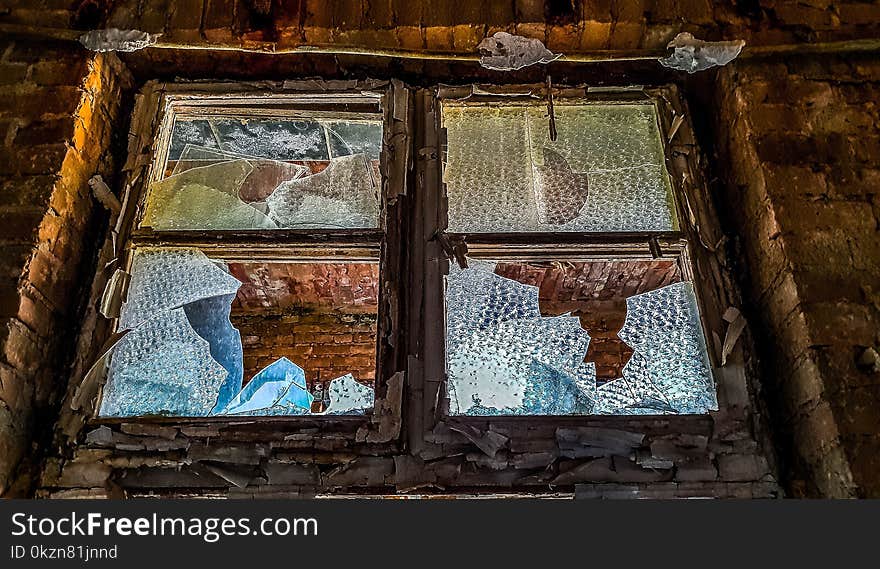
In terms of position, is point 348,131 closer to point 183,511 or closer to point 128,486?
point 128,486

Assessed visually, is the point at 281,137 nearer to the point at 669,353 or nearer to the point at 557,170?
the point at 557,170

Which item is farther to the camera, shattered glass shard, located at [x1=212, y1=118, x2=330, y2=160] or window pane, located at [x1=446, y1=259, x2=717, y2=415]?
shattered glass shard, located at [x1=212, y1=118, x2=330, y2=160]

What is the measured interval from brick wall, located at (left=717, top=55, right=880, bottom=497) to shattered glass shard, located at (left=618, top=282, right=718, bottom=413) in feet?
0.56

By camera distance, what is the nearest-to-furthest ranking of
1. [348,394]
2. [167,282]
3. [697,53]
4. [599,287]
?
[167,282], [697,53], [599,287], [348,394]

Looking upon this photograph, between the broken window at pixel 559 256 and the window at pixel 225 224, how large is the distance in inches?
9.0

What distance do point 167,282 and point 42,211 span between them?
341 millimetres

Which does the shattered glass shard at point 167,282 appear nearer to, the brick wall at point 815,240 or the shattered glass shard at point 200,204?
the shattered glass shard at point 200,204

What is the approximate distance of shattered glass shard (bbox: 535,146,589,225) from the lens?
2035mm

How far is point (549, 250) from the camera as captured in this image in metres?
1.96

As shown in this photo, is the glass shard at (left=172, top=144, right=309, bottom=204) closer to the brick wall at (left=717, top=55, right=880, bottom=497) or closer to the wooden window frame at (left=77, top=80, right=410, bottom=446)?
the wooden window frame at (left=77, top=80, right=410, bottom=446)

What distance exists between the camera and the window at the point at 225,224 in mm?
1797

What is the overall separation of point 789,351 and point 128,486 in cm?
151

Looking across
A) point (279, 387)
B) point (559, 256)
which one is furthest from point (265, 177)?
point (279, 387)

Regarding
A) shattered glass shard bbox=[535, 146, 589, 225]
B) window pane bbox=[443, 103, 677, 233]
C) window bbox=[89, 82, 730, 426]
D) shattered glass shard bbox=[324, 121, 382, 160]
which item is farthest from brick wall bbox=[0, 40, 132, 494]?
shattered glass shard bbox=[535, 146, 589, 225]
